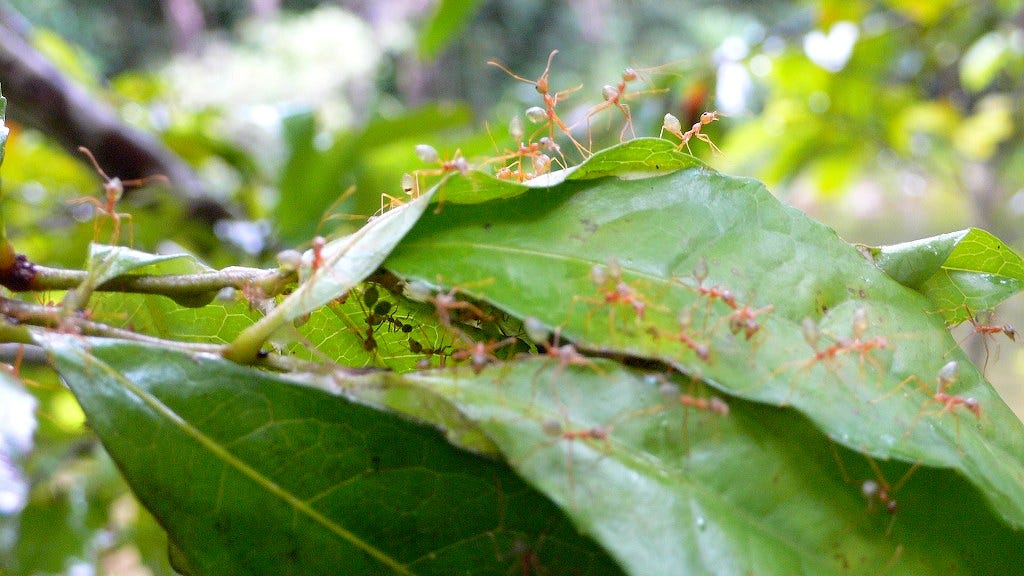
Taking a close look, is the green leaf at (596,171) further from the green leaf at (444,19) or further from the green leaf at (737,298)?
the green leaf at (444,19)

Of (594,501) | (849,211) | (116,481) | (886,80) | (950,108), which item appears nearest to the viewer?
(594,501)

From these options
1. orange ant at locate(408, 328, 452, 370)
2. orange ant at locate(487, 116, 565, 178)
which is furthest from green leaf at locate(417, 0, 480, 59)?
orange ant at locate(408, 328, 452, 370)

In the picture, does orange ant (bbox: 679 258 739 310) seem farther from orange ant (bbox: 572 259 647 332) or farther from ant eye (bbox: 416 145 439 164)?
ant eye (bbox: 416 145 439 164)

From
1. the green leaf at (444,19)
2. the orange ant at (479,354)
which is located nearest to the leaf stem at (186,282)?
the orange ant at (479,354)

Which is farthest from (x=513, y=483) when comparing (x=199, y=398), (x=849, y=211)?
(x=849, y=211)

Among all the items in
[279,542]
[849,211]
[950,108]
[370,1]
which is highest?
[279,542]

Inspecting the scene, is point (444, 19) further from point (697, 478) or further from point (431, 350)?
A: point (697, 478)

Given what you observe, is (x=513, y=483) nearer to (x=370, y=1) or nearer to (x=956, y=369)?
(x=956, y=369)
